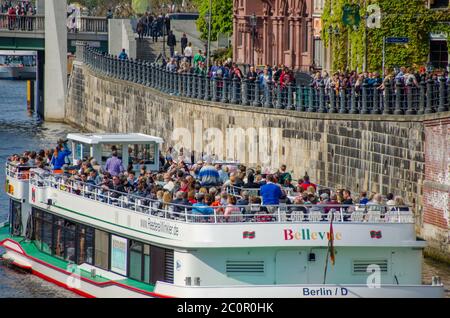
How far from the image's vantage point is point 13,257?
49.2 metres

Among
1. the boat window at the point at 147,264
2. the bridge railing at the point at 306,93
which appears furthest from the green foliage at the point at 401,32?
the boat window at the point at 147,264

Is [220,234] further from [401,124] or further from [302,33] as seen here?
[302,33]

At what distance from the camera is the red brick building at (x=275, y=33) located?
85438mm

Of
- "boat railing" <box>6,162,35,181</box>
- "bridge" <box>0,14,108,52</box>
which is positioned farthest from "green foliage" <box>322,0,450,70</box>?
"bridge" <box>0,14,108,52</box>

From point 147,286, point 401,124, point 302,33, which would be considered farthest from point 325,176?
point 302,33

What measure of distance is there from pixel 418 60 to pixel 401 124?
14.9 metres

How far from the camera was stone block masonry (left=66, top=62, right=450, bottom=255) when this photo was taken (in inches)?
2000

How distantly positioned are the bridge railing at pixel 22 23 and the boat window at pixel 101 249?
52.5 m

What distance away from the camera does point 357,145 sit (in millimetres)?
55750

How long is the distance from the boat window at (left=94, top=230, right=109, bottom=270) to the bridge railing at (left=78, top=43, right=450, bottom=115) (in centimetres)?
1225

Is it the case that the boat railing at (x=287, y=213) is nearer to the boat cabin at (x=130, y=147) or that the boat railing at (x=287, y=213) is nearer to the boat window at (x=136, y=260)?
the boat window at (x=136, y=260)

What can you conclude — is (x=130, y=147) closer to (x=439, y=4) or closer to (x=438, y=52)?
(x=439, y=4)

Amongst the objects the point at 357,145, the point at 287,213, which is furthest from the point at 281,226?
the point at 357,145

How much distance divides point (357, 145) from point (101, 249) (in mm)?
14571
